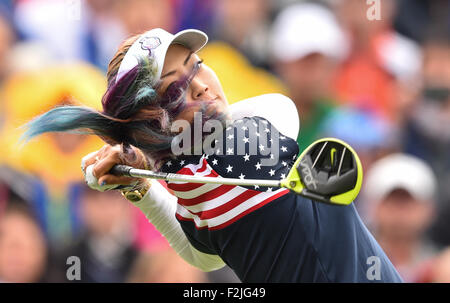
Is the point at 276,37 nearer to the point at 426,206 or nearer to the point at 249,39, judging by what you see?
the point at 249,39

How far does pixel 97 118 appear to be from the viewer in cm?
229

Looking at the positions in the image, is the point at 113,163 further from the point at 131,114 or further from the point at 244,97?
the point at 244,97

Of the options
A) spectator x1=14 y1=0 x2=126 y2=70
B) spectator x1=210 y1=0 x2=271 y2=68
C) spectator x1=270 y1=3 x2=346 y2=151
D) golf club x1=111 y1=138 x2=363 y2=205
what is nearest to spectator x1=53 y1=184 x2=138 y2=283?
spectator x1=14 y1=0 x2=126 y2=70

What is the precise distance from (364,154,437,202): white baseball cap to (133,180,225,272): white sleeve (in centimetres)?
171

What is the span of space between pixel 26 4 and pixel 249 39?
139 centimetres

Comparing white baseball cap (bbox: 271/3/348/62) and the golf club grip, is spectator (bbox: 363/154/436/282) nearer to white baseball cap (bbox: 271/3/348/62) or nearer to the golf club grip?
white baseball cap (bbox: 271/3/348/62)

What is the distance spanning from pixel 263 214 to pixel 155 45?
1.83 ft

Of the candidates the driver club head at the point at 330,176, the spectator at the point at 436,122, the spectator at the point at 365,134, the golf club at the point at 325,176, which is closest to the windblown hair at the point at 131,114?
the golf club at the point at 325,176

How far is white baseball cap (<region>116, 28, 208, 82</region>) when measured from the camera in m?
2.22

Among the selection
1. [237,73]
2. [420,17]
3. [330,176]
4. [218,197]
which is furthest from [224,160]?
[420,17]

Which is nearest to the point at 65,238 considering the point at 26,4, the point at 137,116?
the point at 26,4

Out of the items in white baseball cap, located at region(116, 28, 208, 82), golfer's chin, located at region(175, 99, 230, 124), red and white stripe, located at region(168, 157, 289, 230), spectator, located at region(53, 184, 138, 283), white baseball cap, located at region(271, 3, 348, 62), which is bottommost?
spectator, located at region(53, 184, 138, 283)

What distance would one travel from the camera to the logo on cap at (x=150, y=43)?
2.24 meters

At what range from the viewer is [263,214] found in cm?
221
